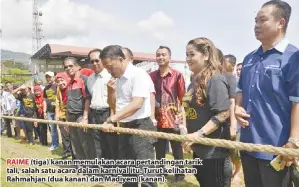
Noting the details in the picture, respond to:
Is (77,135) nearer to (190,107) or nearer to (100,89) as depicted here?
(100,89)

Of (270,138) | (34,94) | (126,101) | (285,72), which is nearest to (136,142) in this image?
(126,101)

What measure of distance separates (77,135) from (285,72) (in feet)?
13.1

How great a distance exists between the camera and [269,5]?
6.72 feet

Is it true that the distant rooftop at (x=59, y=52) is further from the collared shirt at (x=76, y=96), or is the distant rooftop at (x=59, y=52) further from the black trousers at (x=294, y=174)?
the black trousers at (x=294, y=174)

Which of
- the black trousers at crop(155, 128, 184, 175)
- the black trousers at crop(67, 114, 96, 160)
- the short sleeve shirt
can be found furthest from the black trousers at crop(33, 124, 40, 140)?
the black trousers at crop(155, 128, 184, 175)

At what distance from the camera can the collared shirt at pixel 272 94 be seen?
75.5 inches

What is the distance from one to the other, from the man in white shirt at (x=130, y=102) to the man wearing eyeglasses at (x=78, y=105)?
185 cm

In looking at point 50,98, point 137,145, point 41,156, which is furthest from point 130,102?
point 50,98

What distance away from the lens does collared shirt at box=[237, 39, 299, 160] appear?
1.92 m

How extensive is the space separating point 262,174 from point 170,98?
257 centimetres

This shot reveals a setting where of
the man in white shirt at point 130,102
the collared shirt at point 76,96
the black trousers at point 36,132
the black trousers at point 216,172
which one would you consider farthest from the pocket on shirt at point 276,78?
the black trousers at point 36,132

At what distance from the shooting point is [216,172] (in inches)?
100

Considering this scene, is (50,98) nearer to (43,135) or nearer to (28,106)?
(43,135)

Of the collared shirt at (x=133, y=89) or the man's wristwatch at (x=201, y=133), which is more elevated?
the collared shirt at (x=133, y=89)
